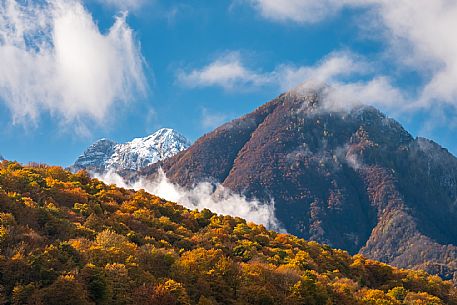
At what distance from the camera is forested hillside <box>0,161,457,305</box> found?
102 ft

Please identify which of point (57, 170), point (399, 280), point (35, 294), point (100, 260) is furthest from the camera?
point (399, 280)

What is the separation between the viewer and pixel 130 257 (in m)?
36.8

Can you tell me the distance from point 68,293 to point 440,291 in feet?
209

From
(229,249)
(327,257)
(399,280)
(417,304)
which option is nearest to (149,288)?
(229,249)

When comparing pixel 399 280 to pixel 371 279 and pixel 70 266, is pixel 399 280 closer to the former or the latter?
pixel 371 279

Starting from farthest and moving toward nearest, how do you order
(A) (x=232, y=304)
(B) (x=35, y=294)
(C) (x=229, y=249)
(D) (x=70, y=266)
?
(C) (x=229, y=249)
(A) (x=232, y=304)
(D) (x=70, y=266)
(B) (x=35, y=294)

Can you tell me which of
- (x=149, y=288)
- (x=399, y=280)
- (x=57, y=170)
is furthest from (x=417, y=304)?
(x=57, y=170)

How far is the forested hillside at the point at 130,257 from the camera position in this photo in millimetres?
31219

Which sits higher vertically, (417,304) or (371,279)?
(371,279)

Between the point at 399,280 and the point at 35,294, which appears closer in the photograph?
the point at 35,294

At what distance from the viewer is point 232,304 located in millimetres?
39344

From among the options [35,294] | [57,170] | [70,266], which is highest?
[57,170]

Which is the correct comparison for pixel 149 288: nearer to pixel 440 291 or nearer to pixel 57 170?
pixel 57 170

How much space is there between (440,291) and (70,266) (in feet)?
204
